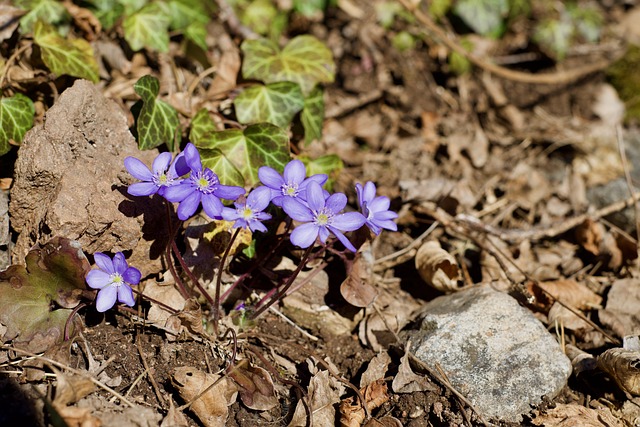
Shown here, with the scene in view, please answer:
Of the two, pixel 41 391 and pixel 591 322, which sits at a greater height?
pixel 41 391

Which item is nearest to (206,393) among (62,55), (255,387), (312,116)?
(255,387)

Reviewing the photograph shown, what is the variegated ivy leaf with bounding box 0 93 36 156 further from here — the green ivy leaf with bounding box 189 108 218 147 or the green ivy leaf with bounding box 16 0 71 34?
the green ivy leaf with bounding box 189 108 218 147

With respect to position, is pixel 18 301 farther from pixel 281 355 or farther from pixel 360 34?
pixel 360 34

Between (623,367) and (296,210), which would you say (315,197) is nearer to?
(296,210)

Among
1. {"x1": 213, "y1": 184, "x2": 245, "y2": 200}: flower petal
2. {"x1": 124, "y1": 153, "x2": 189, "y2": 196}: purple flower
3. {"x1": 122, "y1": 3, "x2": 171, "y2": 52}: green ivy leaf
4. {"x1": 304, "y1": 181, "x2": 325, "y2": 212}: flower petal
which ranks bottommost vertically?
{"x1": 304, "y1": 181, "x2": 325, "y2": 212}: flower petal

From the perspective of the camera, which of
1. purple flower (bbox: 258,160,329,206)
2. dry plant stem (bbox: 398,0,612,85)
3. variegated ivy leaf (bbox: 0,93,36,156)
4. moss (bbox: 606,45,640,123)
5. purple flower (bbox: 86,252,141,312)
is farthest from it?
moss (bbox: 606,45,640,123)

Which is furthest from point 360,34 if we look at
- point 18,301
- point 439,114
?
point 18,301

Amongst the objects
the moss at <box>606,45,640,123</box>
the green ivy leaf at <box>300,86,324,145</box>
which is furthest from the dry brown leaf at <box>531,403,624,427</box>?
the moss at <box>606,45,640,123</box>
